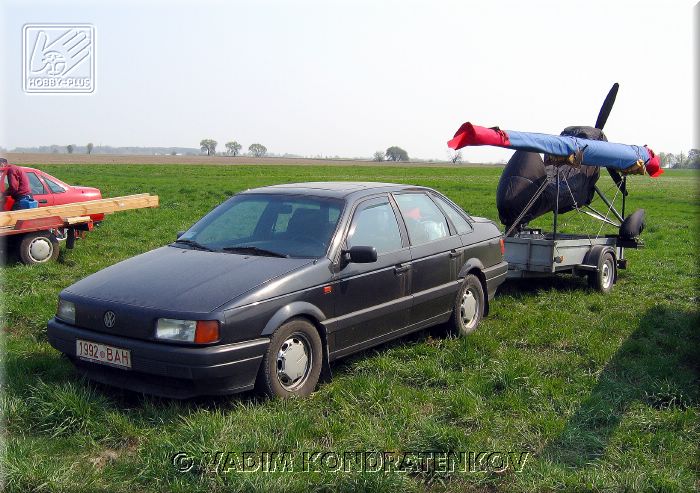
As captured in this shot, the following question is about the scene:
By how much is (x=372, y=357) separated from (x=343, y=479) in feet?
7.51

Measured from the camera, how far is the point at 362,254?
520 cm

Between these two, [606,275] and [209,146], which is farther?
[209,146]

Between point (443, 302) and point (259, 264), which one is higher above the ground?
point (259, 264)

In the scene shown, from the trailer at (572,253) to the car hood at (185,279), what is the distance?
4.60m

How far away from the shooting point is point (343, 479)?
372 cm

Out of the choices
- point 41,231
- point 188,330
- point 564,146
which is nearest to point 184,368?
point 188,330

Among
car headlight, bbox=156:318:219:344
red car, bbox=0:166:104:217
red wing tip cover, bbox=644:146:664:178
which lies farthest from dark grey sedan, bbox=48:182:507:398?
red car, bbox=0:166:104:217

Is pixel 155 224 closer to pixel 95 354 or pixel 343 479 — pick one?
pixel 95 354

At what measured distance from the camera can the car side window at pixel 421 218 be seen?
20.7ft

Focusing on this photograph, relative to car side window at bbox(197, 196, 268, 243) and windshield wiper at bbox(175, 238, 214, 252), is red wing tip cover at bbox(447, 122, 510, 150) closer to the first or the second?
car side window at bbox(197, 196, 268, 243)

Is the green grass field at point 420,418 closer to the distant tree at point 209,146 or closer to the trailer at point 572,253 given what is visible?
the trailer at point 572,253

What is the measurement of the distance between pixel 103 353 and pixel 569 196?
729 centimetres

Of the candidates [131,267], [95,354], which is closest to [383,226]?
[131,267]

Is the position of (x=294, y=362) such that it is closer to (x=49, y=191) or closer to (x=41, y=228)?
(x=41, y=228)
